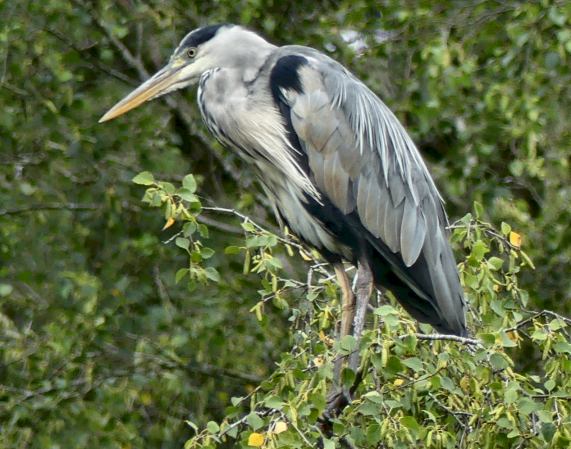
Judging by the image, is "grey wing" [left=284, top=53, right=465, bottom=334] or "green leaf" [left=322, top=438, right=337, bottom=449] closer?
"green leaf" [left=322, top=438, right=337, bottom=449]

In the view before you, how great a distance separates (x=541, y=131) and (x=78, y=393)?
2.06 meters

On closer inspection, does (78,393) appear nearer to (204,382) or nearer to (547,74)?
(204,382)

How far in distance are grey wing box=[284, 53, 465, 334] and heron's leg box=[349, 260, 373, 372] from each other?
0.25 feet

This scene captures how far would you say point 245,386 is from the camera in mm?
5945

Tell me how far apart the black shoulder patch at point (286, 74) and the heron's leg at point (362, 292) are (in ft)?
1.88

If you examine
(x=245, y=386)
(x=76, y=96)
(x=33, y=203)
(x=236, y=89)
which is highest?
(x=236, y=89)

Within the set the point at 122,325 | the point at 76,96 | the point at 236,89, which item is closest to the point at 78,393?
the point at 122,325

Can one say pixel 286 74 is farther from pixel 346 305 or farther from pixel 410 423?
pixel 410 423

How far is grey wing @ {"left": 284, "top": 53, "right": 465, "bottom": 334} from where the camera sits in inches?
164

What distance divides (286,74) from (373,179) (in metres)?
0.42

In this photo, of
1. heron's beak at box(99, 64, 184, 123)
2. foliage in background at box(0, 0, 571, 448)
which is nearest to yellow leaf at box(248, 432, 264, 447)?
heron's beak at box(99, 64, 184, 123)

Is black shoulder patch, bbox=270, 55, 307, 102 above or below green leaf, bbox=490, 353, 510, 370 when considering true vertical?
above

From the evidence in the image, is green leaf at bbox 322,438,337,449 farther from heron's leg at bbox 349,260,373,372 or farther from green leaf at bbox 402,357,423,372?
heron's leg at bbox 349,260,373,372

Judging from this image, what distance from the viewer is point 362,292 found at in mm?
4129
